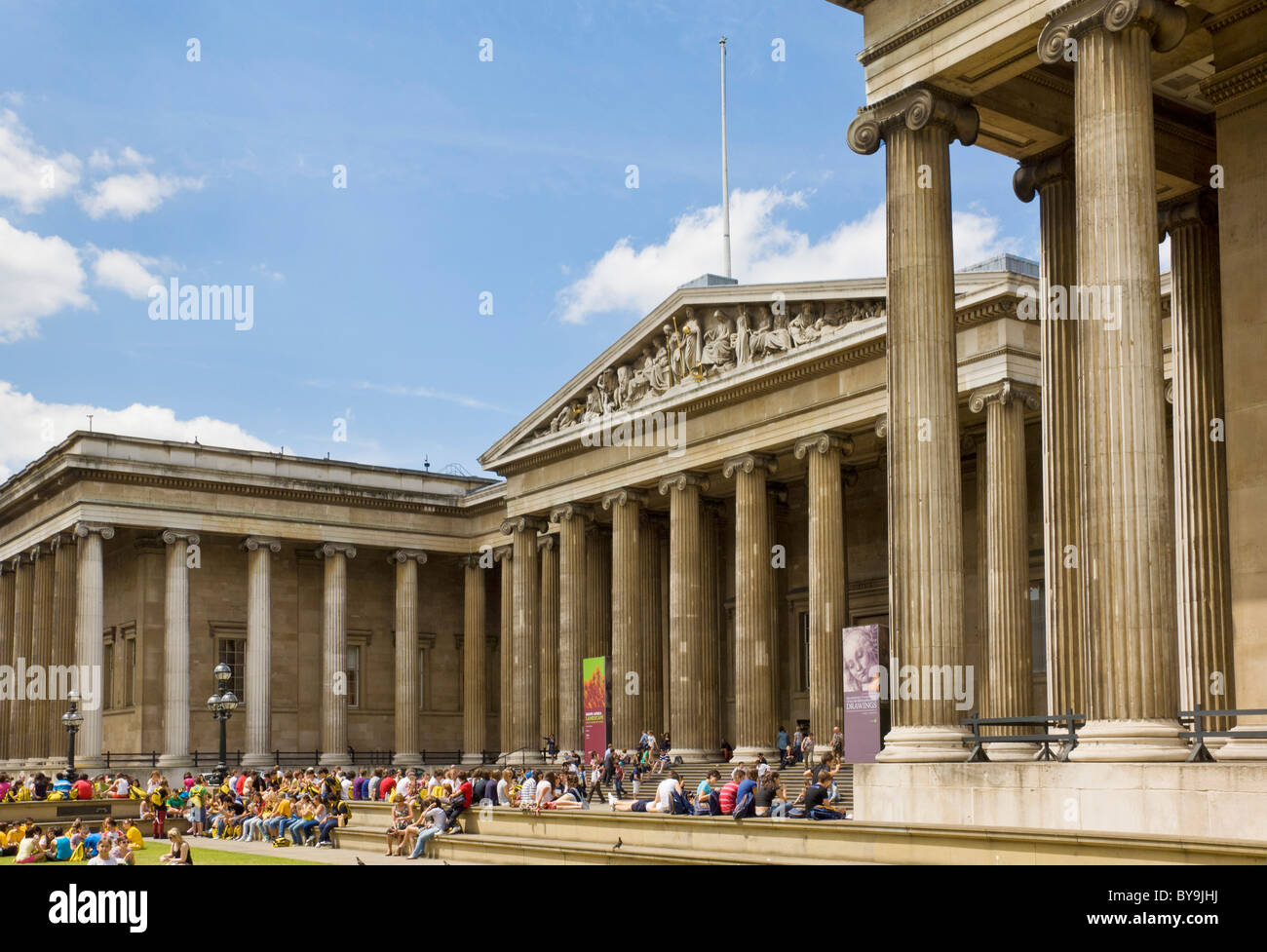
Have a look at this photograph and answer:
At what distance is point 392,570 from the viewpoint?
216 feet

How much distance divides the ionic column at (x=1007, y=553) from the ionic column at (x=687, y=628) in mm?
11136

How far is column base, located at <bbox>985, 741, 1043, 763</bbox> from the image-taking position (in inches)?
815

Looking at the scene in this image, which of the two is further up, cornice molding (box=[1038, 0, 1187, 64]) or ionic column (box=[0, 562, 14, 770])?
cornice molding (box=[1038, 0, 1187, 64])

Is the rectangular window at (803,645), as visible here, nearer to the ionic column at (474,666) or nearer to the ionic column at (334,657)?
the ionic column at (474,666)

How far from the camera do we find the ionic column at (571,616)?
170 ft

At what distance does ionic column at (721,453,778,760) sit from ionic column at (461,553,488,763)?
61.9 ft

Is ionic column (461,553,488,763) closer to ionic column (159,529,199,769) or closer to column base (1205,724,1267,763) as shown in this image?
ionic column (159,529,199,769)

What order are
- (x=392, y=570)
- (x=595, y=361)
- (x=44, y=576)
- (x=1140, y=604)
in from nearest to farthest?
(x=1140, y=604) → (x=595, y=361) → (x=44, y=576) → (x=392, y=570)

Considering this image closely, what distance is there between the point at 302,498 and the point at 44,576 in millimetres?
9974

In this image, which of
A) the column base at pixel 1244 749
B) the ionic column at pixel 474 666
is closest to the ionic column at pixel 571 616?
the ionic column at pixel 474 666

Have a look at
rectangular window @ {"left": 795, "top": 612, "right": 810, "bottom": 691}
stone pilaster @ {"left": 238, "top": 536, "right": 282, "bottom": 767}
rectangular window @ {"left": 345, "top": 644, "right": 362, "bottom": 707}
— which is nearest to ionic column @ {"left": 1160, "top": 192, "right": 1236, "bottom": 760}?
rectangular window @ {"left": 795, "top": 612, "right": 810, "bottom": 691}

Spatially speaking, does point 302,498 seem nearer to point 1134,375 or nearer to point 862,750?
point 862,750
